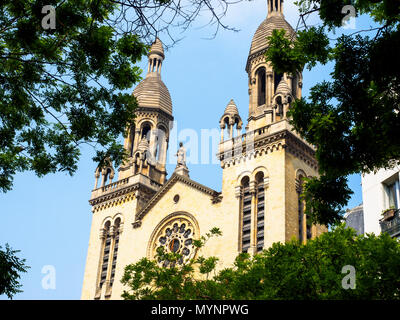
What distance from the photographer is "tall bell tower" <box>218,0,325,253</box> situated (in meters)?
26.4

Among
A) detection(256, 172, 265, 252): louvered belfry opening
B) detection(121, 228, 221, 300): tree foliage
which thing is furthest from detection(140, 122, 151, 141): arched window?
detection(121, 228, 221, 300): tree foliage

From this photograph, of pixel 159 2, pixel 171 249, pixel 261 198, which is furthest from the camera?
pixel 171 249

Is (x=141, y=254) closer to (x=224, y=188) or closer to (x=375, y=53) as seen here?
(x=224, y=188)

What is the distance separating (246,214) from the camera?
2784 centimetres

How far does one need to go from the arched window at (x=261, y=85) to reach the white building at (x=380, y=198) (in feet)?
44.7

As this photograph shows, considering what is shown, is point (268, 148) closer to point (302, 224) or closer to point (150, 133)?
point (302, 224)

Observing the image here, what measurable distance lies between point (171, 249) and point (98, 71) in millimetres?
21297

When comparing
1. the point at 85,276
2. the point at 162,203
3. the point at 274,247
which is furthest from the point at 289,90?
the point at 85,276

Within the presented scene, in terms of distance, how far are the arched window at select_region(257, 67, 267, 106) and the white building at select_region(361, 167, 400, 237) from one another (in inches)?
537

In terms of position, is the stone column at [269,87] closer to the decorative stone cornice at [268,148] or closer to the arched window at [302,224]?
the decorative stone cornice at [268,148]

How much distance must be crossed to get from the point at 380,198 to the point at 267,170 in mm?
9548

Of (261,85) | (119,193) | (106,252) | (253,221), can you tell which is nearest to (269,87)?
(261,85)

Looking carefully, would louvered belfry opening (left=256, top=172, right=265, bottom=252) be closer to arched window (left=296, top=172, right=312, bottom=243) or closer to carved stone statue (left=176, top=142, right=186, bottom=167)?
arched window (left=296, top=172, right=312, bottom=243)

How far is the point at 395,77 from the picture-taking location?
8781 millimetres
